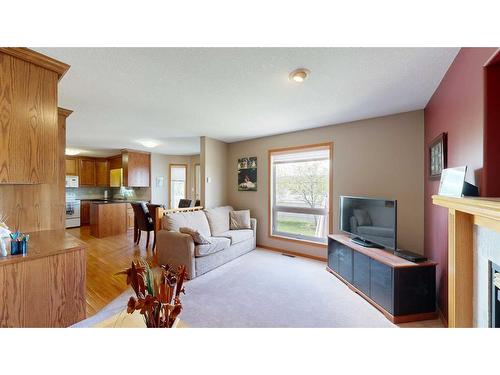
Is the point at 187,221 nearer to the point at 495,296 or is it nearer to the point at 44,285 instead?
the point at 44,285

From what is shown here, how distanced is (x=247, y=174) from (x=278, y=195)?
2.75 feet

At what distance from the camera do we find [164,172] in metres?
6.60

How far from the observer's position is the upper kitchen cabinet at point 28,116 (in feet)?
4.87

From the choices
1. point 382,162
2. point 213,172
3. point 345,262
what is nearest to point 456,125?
point 382,162

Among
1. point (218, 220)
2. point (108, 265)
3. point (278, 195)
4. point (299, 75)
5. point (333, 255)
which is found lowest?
point (108, 265)

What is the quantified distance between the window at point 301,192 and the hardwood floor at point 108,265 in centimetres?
197

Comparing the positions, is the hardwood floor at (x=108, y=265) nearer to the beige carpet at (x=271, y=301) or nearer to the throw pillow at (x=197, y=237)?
the beige carpet at (x=271, y=301)

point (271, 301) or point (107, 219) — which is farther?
point (107, 219)

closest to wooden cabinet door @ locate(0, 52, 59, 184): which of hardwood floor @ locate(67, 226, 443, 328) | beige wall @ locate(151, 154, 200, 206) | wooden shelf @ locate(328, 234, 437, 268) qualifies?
hardwood floor @ locate(67, 226, 443, 328)

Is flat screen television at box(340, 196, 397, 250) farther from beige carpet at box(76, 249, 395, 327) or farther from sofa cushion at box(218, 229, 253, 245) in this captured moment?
sofa cushion at box(218, 229, 253, 245)

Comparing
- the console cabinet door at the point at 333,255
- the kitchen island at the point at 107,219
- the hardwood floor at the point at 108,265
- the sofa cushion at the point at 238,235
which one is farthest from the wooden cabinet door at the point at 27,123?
the kitchen island at the point at 107,219
